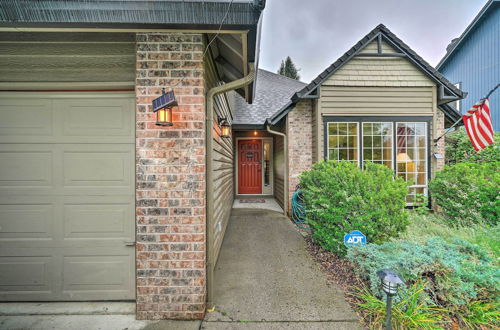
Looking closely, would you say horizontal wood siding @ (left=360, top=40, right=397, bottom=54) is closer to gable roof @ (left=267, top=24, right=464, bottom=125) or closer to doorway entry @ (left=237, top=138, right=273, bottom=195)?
gable roof @ (left=267, top=24, right=464, bottom=125)

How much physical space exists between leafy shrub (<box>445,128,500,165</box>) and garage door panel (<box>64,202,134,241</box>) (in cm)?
981

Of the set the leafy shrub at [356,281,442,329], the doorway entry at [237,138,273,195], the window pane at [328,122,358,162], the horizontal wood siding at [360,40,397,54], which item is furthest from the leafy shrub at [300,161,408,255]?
the doorway entry at [237,138,273,195]

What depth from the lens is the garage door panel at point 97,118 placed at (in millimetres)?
2275

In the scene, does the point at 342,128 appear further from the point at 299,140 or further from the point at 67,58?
the point at 67,58

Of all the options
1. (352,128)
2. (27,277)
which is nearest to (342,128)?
(352,128)

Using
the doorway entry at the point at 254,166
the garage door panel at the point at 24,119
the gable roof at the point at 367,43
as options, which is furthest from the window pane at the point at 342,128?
the garage door panel at the point at 24,119

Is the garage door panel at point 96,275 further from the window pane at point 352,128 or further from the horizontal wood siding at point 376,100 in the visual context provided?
the window pane at point 352,128

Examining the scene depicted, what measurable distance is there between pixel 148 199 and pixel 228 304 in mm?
1468

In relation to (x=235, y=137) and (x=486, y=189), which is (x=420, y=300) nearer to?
(x=486, y=189)

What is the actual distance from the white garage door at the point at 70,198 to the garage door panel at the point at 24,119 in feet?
0.04

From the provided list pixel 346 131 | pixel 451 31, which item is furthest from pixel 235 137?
pixel 451 31

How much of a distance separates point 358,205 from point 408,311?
146 centimetres

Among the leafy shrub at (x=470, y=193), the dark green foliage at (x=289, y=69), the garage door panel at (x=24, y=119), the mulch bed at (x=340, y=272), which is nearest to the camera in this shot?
the garage door panel at (x=24, y=119)

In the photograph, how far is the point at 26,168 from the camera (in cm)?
228
